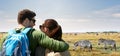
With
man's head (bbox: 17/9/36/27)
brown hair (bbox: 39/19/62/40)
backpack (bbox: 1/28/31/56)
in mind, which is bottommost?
backpack (bbox: 1/28/31/56)

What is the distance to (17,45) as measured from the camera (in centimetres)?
531

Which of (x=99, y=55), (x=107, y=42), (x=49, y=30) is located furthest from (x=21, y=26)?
(x=107, y=42)

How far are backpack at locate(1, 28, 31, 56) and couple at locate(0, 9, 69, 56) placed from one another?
0.42ft

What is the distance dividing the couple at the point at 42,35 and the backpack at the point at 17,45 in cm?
13

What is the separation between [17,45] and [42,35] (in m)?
0.45

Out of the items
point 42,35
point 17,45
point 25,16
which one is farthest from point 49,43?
point 25,16

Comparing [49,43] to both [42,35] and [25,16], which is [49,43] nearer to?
[42,35]

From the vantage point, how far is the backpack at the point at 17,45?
5312 millimetres

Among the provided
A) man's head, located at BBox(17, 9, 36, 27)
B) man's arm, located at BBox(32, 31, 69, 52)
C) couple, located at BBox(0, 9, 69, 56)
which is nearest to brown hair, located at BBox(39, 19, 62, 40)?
couple, located at BBox(0, 9, 69, 56)

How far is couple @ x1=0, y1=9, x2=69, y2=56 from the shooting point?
5.39 m

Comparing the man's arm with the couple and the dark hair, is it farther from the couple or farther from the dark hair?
the dark hair

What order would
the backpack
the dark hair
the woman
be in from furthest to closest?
1. the dark hair
2. the woman
3. the backpack

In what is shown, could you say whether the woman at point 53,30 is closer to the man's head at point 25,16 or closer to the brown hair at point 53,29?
the brown hair at point 53,29

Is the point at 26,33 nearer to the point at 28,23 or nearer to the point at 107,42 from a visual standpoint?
the point at 28,23
